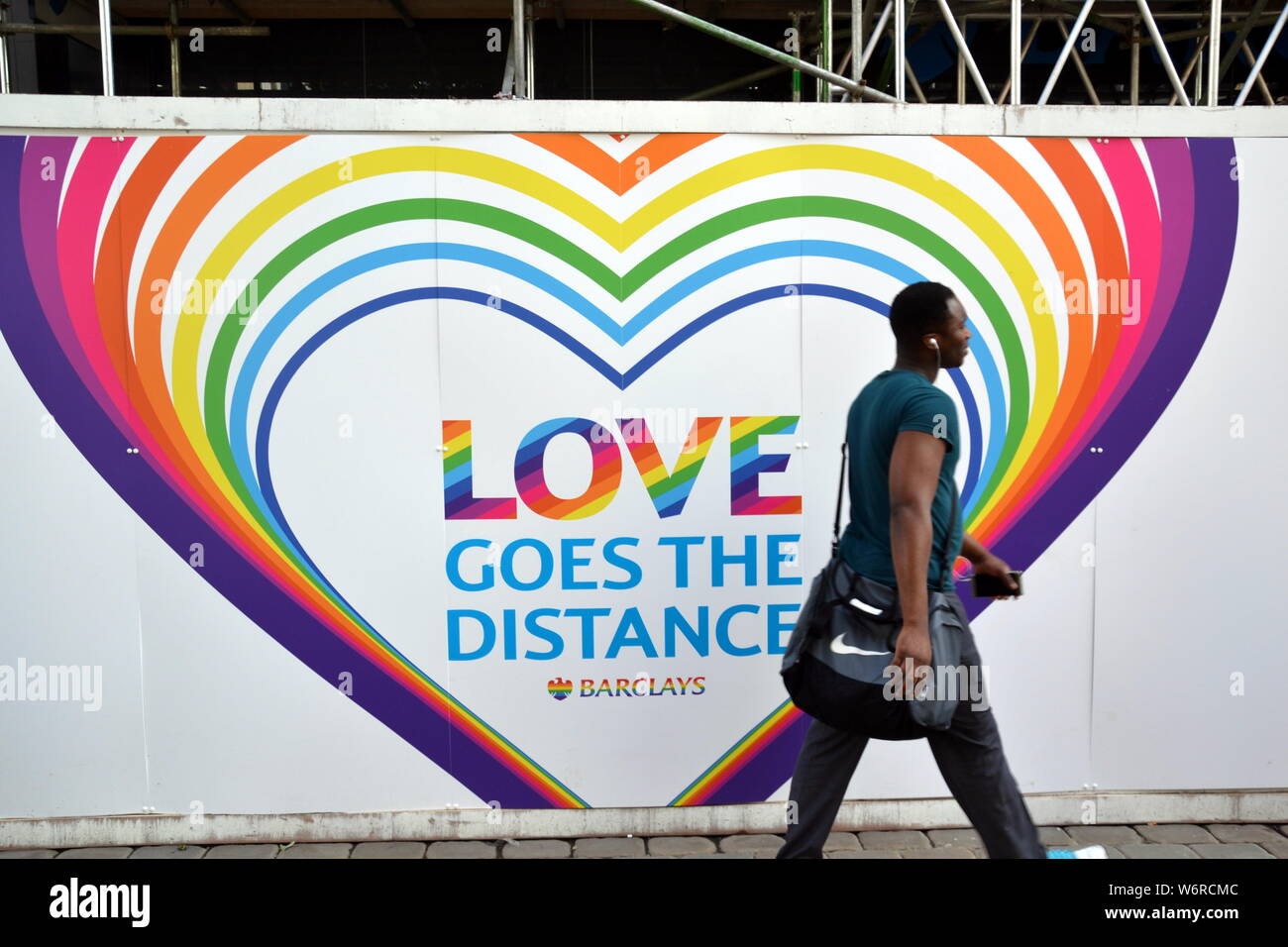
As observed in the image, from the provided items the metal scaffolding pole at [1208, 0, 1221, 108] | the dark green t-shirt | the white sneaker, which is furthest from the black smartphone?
the metal scaffolding pole at [1208, 0, 1221, 108]

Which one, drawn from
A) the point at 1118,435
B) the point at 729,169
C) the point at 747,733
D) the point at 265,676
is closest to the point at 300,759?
the point at 265,676

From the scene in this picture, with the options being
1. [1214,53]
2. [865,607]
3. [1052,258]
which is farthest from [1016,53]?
[865,607]

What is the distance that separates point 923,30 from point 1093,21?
1113 mm

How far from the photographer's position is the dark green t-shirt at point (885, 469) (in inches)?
124

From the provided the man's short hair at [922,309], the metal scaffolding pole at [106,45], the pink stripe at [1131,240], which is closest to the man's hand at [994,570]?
the man's short hair at [922,309]

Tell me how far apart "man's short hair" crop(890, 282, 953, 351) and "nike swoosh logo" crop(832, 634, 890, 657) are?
98 centimetres

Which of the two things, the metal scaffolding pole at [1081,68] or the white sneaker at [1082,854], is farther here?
the metal scaffolding pole at [1081,68]

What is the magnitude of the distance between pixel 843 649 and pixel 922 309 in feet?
3.65

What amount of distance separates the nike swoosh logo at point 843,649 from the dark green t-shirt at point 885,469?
8.5 inches

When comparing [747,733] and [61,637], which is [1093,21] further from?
[61,637]

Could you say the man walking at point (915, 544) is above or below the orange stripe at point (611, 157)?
below

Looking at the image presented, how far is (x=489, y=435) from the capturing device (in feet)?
14.1

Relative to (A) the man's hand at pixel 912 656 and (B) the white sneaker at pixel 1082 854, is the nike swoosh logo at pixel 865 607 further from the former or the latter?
(B) the white sneaker at pixel 1082 854

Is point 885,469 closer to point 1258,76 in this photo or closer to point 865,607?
point 865,607
